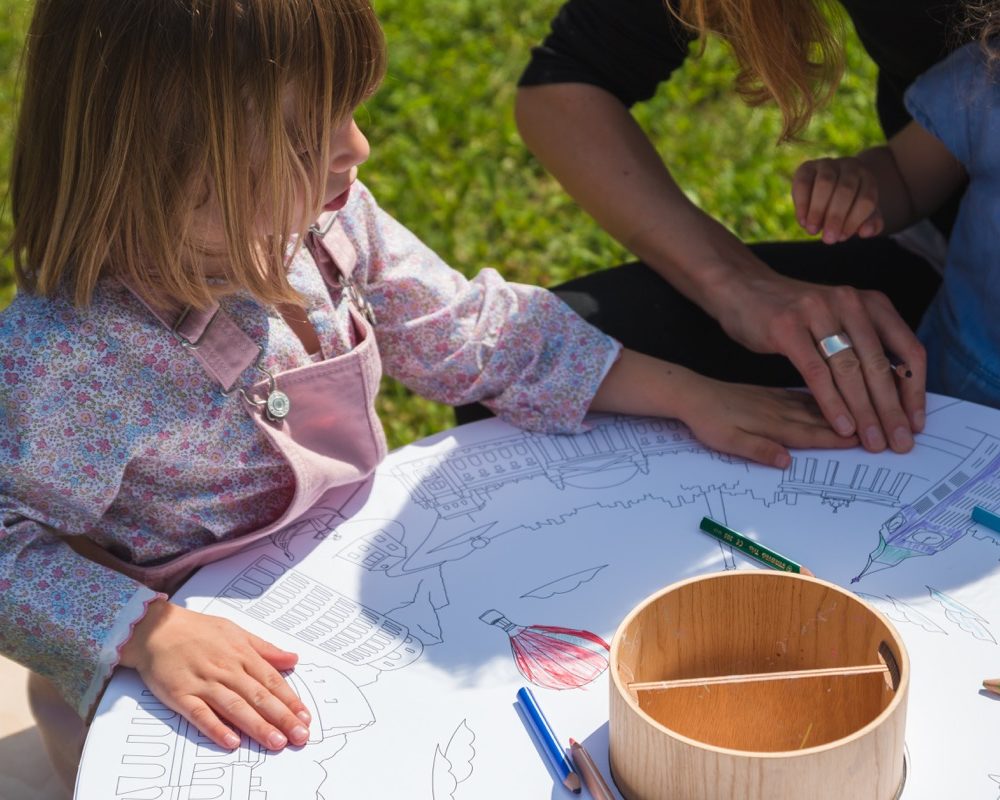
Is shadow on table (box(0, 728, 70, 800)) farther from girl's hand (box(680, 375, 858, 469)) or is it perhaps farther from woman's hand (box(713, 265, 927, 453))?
woman's hand (box(713, 265, 927, 453))

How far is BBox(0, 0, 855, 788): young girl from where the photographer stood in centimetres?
106

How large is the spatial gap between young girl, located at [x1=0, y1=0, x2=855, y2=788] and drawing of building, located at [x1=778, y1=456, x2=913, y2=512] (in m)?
→ 0.03

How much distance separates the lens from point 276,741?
988mm

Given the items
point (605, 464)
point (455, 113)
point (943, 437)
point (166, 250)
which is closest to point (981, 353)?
point (943, 437)

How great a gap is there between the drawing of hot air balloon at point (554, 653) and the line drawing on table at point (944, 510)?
0.27m

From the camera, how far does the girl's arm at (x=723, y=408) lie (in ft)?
4.38

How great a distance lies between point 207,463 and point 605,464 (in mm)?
443

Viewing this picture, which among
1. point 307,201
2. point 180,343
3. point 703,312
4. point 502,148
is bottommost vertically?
point 502,148

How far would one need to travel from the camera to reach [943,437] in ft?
4.36

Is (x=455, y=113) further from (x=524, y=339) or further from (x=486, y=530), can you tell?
(x=486, y=530)

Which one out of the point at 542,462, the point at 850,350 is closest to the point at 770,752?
the point at 542,462

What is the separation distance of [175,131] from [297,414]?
1.14 feet

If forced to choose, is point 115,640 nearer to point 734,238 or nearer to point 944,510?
point 944,510

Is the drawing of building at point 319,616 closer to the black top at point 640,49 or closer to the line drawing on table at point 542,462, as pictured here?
the line drawing on table at point 542,462
